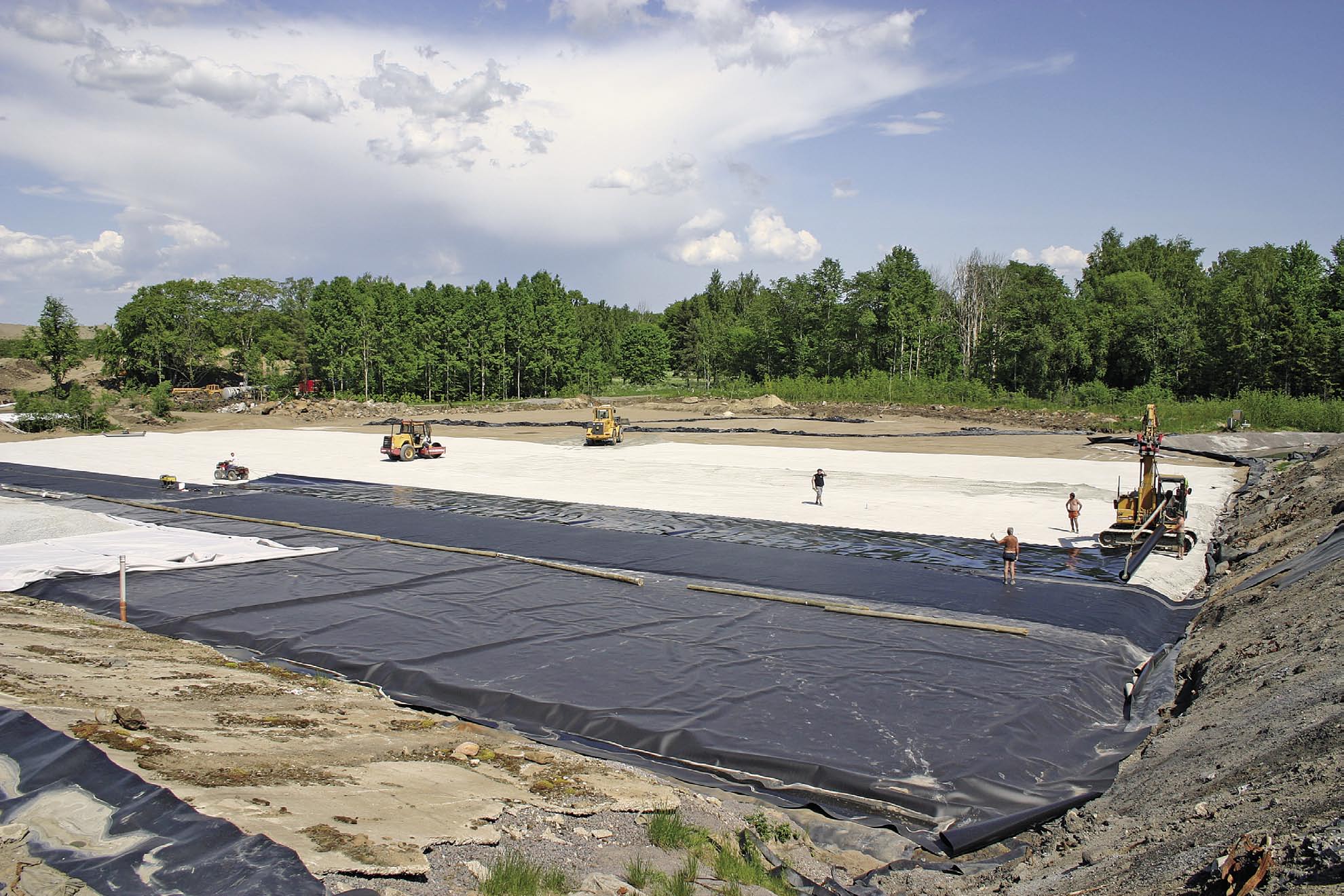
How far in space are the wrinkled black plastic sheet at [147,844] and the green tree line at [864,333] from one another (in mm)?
68283

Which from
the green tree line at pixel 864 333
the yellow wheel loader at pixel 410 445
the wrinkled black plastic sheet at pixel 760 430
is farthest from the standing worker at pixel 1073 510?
the green tree line at pixel 864 333

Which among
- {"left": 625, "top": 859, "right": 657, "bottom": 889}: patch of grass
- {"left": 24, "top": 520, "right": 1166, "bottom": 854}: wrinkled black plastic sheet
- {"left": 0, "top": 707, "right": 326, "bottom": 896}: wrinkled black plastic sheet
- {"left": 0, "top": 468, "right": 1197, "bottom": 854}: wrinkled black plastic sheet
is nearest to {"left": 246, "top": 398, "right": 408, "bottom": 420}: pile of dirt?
{"left": 0, "top": 468, "right": 1197, "bottom": 854}: wrinkled black plastic sheet

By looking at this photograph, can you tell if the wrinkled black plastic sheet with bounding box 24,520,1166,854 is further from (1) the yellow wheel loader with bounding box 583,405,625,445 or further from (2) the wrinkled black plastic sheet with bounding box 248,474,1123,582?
(1) the yellow wheel loader with bounding box 583,405,625,445

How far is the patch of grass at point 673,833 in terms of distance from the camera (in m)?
6.99

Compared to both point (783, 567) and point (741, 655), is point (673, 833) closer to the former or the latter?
point (741, 655)

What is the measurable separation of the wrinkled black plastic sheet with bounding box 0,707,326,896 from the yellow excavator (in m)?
18.2

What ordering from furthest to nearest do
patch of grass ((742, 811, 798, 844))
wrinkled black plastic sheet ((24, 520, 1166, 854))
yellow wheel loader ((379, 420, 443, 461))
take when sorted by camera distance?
1. yellow wheel loader ((379, 420, 443, 461))
2. wrinkled black plastic sheet ((24, 520, 1166, 854))
3. patch of grass ((742, 811, 798, 844))

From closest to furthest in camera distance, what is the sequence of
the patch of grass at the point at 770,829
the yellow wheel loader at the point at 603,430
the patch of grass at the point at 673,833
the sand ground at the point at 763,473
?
the patch of grass at the point at 673,833 < the patch of grass at the point at 770,829 < the sand ground at the point at 763,473 < the yellow wheel loader at the point at 603,430

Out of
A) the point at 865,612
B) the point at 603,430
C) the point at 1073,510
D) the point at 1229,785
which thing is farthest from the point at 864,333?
the point at 1229,785

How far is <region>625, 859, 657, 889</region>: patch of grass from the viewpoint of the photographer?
627 centimetres

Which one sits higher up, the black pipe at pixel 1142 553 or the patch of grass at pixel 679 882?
the black pipe at pixel 1142 553

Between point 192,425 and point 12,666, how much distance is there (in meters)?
55.2

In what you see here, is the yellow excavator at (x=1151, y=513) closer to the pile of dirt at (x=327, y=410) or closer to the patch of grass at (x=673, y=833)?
the patch of grass at (x=673, y=833)

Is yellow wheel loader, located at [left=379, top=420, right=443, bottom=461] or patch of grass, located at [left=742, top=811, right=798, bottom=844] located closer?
patch of grass, located at [left=742, top=811, right=798, bottom=844]
